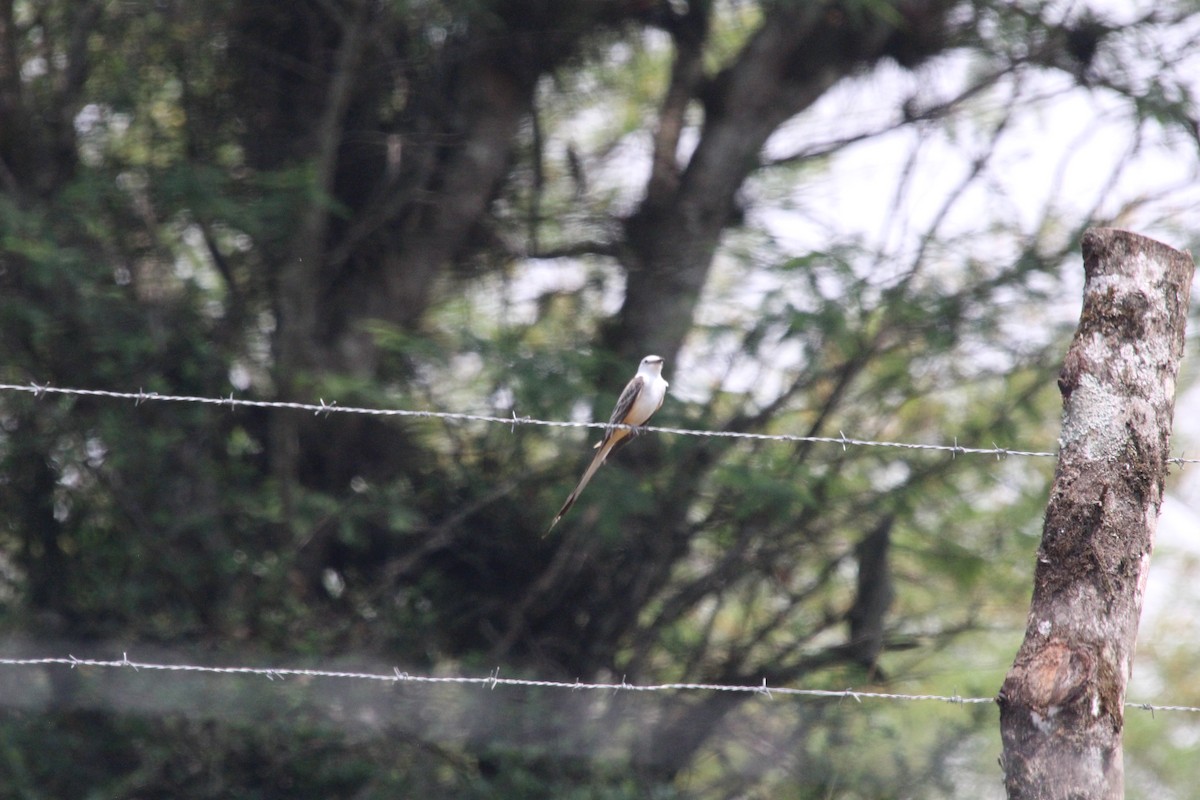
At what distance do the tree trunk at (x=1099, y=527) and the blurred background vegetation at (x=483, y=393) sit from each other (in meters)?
3.80

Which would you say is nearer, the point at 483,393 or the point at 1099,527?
the point at 1099,527

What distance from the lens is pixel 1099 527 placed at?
334 centimetres

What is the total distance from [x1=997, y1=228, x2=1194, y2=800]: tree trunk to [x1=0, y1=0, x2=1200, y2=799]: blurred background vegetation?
149 inches

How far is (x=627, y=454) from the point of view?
27.4 feet

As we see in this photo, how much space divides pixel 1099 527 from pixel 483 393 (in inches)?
209

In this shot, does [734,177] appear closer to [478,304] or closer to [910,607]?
[478,304]

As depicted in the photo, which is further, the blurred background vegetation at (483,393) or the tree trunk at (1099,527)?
the blurred background vegetation at (483,393)

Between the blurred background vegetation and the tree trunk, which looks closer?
the tree trunk

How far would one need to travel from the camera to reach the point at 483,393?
8.23m

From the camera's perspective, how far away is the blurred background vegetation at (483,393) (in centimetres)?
787

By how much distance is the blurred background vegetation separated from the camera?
787cm

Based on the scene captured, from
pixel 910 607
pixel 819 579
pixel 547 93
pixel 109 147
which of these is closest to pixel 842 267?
pixel 819 579

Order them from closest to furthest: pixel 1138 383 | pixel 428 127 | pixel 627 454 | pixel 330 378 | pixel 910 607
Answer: pixel 1138 383 < pixel 330 378 < pixel 627 454 < pixel 428 127 < pixel 910 607

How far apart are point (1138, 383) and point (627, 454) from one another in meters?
5.03
